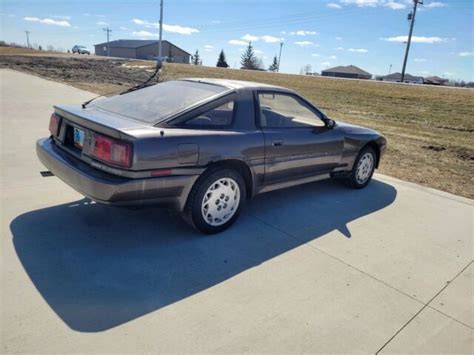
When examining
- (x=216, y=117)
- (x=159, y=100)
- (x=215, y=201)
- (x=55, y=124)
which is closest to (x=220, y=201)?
(x=215, y=201)

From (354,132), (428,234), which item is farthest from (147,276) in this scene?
(354,132)

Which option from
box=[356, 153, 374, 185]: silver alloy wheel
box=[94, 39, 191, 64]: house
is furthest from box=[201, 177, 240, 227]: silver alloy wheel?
box=[94, 39, 191, 64]: house

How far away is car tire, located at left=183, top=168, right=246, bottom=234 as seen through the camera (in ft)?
10.9

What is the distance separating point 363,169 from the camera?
207 inches

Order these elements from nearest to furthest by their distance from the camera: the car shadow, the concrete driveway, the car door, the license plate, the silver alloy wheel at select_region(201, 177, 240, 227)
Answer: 1. the concrete driveway
2. the car shadow
3. the license plate
4. the silver alloy wheel at select_region(201, 177, 240, 227)
5. the car door

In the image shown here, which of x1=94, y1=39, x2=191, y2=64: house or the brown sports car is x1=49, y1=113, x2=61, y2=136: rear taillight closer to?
the brown sports car

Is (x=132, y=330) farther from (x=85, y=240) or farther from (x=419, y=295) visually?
(x=419, y=295)

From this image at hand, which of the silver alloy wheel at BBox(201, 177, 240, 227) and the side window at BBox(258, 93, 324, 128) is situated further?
the side window at BBox(258, 93, 324, 128)

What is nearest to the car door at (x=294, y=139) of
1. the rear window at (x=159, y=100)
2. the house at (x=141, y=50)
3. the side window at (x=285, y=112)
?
the side window at (x=285, y=112)

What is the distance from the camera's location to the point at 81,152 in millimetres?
3262

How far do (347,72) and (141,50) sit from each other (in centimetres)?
5455

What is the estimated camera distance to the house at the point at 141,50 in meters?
90.4

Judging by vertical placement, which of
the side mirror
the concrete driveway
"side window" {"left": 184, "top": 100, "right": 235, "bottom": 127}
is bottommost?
the concrete driveway

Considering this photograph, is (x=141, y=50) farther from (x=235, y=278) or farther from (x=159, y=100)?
(x=235, y=278)
